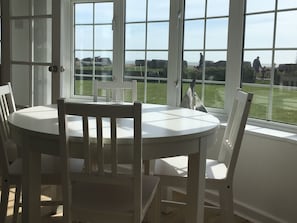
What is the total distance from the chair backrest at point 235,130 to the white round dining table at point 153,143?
0.43 ft

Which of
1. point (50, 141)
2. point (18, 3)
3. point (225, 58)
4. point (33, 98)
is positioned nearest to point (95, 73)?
point (33, 98)

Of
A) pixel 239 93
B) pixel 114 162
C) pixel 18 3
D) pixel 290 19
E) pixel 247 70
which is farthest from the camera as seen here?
pixel 18 3

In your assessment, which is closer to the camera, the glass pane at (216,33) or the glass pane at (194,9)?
the glass pane at (216,33)

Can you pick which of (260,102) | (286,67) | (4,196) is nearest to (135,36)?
(260,102)

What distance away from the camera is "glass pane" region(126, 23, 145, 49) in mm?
3537

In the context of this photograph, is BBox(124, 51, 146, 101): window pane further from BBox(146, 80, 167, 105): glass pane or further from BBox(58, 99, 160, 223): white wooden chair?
BBox(58, 99, 160, 223): white wooden chair

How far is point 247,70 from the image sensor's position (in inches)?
113

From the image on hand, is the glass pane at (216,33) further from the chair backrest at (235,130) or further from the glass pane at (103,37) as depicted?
the glass pane at (103,37)

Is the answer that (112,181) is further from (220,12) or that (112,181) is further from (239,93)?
(220,12)

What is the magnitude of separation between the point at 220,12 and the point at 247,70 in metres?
0.54

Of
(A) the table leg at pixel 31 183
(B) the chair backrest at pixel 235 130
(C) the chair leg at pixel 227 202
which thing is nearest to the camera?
(A) the table leg at pixel 31 183

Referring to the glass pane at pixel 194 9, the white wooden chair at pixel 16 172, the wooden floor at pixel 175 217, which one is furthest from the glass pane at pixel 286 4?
the white wooden chair at pixel 16 172

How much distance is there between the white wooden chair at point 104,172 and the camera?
1.43 meters

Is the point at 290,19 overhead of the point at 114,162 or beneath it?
overhead
